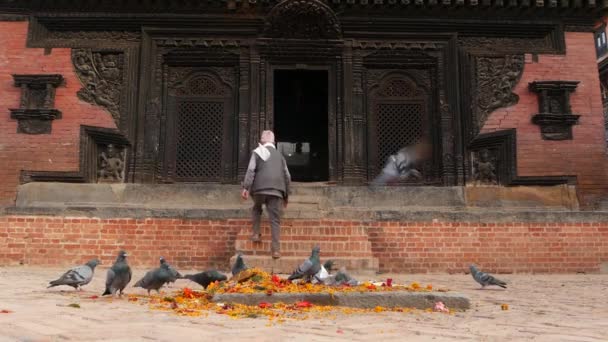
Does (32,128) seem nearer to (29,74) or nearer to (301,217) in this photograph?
(29,74)

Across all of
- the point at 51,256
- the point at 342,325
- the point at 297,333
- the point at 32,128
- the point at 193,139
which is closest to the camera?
the point at 297,333

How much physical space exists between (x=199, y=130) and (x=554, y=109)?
7.65 meters

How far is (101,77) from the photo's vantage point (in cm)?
1151

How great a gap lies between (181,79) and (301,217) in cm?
488

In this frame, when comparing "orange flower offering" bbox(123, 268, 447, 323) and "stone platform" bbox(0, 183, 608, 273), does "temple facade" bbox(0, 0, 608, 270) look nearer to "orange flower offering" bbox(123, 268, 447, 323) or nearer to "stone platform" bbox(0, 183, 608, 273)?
"stone platform" bbox(0, 183, 608, 273)

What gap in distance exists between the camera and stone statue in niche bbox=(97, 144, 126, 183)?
36.3 ft

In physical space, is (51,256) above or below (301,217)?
below

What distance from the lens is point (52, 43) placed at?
37.8 feet

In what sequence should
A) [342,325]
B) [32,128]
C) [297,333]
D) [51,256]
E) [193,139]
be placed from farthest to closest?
[193,139] < [32,128] < [51,256] < [342,325] < [297,333]

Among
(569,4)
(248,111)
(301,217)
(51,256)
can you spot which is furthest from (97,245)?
(569,4)

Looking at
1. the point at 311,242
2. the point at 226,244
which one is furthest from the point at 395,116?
the point at 226,244

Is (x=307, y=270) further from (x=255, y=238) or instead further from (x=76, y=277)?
(x=255, y=238)

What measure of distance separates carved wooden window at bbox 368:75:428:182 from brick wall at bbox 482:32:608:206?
4.84 feet

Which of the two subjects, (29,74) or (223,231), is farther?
(29,74)
